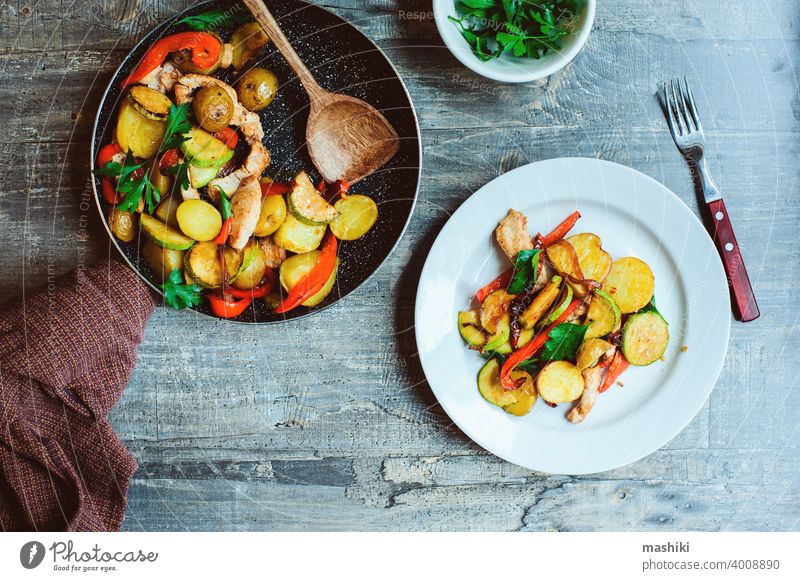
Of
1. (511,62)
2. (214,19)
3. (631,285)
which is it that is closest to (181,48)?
(214,19)

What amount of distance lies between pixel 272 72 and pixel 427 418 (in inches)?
18.7

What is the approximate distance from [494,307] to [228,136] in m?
0.37

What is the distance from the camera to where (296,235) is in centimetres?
67

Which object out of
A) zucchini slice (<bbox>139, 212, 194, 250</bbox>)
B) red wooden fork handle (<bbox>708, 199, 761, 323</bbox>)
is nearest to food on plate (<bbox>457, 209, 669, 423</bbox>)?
red wooden fork handle (<bbox>708, 199, 761, 323</bbox>)

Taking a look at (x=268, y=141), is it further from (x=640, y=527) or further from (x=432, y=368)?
(x=640, y=527)

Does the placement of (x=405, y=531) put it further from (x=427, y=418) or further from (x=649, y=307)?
(x=649, y=307)

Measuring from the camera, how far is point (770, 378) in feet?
2.54

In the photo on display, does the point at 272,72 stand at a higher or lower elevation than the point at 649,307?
higher

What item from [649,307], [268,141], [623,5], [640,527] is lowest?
[640,527]

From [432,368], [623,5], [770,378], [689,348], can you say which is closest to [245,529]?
[432,368]

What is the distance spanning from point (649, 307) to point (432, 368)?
0.92 ft

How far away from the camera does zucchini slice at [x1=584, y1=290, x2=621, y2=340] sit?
687 mm

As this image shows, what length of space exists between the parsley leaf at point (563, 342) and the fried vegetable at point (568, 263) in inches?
1.6

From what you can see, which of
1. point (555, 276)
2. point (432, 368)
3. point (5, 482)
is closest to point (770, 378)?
point (555, 276)
